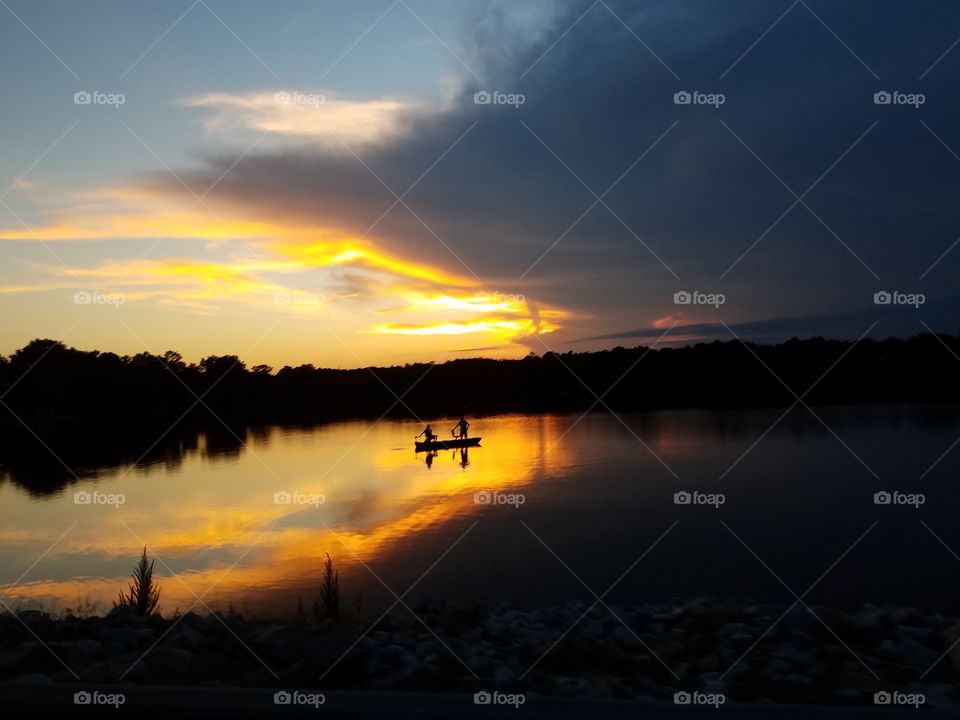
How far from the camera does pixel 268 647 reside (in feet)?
15.6

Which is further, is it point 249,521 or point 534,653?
point 249,521

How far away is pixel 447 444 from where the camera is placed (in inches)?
1006

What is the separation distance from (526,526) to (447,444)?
1327 centimetres

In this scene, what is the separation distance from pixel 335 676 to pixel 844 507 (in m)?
11.3

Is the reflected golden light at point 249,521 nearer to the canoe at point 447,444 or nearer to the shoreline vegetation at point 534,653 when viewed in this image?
the canoe at point 447,444

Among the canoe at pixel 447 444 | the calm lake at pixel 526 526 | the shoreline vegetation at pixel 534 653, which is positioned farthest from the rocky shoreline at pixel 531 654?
the canoe at pixel 447 444

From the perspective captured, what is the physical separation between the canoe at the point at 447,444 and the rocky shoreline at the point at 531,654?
1940 cm

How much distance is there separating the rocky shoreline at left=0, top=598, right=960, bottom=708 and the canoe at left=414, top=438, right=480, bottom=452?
19.4m

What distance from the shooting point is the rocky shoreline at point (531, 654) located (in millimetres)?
4086

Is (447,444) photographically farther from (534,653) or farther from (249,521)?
(534,653)

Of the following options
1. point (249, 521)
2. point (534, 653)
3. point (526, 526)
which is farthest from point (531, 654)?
point (249, 521)

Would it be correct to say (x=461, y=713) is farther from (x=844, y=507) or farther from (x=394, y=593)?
(x=844, y=507)

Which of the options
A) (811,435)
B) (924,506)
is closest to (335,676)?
(924,506)

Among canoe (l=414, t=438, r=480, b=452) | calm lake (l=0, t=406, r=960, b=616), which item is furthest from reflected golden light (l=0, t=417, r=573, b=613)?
canoe (l=414, t=438, r=480, b=452)
